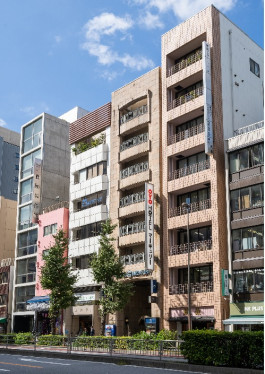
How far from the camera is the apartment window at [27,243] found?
210ft

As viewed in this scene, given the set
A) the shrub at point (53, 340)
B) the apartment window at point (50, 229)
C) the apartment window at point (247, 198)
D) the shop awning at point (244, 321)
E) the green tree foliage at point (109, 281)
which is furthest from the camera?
the apartment window at point (50, 229)

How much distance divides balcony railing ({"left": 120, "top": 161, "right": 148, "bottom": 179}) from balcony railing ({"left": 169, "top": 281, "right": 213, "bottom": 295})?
468 inches

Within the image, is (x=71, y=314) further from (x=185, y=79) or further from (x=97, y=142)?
(x=185, y=79)

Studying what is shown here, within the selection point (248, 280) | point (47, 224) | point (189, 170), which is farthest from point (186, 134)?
point (47, 224)

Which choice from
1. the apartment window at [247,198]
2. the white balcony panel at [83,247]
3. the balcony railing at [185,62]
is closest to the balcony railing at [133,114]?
the balcony railing at [185,62]

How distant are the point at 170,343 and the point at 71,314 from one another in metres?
30.3

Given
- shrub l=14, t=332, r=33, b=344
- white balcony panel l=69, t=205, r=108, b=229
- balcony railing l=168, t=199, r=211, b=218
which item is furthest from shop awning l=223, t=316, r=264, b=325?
white balcony panel l=69, t=205, r=108, b=229

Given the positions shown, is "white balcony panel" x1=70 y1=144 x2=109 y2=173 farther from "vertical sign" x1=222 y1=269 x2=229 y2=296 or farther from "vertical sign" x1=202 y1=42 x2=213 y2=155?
"vertical sign" x1=222 y1=269 x2=229 y2=296

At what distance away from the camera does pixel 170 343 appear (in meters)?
26.3

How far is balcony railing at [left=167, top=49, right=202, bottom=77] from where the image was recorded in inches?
1870

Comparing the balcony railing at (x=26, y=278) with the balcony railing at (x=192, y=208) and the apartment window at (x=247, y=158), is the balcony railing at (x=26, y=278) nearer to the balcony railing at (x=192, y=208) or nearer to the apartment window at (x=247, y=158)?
the balcony railing at (x=192, y=208)

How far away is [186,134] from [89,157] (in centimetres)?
1353

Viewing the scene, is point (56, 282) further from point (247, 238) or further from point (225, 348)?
point (225, 348)

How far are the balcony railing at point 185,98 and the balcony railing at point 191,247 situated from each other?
13114 mm
